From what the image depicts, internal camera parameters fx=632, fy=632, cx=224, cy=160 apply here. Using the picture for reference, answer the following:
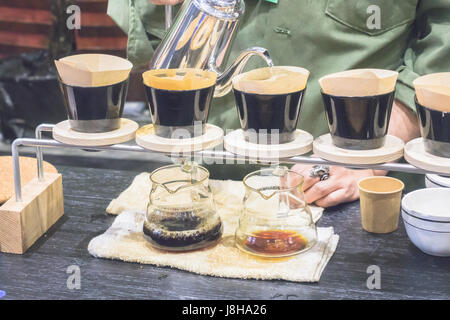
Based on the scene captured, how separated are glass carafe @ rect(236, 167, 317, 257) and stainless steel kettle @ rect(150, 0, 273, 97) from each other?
0.78 ft

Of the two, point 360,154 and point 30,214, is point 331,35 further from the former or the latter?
point 30,214

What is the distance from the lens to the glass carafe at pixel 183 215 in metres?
1.29

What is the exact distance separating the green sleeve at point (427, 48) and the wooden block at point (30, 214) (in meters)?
0.94

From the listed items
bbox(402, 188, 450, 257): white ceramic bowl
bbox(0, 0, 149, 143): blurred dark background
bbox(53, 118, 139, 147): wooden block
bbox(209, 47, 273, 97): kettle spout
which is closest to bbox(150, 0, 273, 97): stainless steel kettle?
bbox(209, 47, 273, 97): kettle spout

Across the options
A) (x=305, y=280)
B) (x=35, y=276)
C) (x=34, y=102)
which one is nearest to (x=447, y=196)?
(x=305, y=280)

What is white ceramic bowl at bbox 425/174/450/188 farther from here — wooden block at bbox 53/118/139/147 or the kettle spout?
wooden block at bbox 53/118/139/147

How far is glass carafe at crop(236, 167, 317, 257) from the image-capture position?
127 cm

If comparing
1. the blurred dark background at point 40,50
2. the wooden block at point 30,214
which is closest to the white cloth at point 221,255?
the wooden block at point 30,214

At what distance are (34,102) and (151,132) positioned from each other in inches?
102

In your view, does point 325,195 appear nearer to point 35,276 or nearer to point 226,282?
point 226,282

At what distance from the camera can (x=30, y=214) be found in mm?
1373

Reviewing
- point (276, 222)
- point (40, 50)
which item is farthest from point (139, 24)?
point (40, 50)

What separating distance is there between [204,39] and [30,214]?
0.54 metres

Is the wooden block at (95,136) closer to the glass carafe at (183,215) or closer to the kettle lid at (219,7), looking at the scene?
the glass carafe at (183,215)
